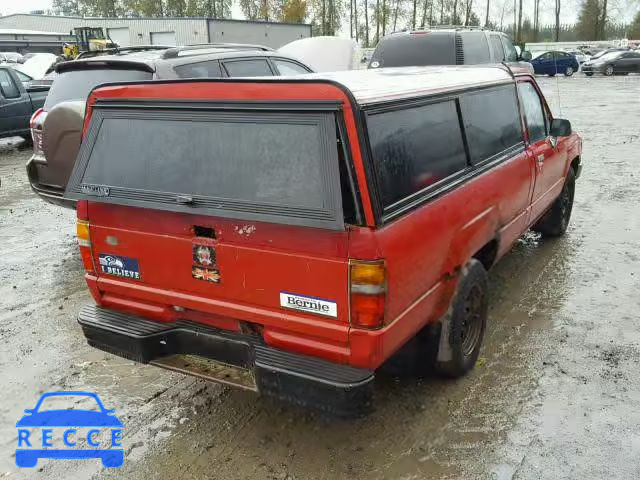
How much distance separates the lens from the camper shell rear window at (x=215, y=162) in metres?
2.54

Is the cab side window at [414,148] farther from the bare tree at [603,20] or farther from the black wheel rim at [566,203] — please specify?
the bare tree at [603,20]

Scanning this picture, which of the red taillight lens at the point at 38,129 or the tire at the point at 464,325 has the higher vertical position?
the red taillight lens at the point at 38,129

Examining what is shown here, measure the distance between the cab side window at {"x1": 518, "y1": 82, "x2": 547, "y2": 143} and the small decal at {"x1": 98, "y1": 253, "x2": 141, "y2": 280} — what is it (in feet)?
10.9

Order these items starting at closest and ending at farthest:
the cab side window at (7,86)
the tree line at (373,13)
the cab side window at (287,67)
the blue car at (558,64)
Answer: the cab side window at (287,67) → the cab side window at (7,86) → the blue car at (558,64) → the tree line at (373,13)

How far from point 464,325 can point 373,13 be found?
64894 mm

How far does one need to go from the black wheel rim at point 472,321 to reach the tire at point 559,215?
9.25 ft

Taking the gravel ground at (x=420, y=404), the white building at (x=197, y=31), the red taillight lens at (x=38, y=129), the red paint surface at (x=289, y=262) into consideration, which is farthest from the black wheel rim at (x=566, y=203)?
the white building at (x=197, y=31)

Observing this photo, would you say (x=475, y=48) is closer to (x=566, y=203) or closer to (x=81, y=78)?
(x=566, y=203)

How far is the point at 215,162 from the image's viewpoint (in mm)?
2789

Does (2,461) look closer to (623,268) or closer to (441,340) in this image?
(441,340)

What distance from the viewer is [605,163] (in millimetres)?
9977

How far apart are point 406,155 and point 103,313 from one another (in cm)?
192

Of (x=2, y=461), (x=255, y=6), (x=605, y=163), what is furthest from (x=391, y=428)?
(x=255, y=6)

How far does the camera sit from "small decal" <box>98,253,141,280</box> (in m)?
3.15
